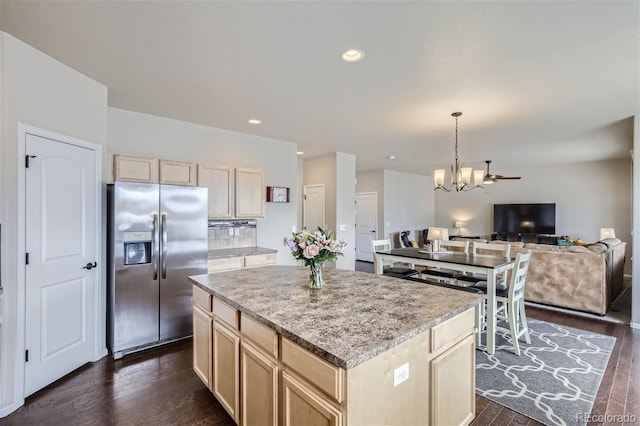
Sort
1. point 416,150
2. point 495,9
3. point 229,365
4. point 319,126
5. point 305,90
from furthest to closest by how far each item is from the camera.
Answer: point 416,150, point 319,126, point 305,90, point 229,365, point 495,9

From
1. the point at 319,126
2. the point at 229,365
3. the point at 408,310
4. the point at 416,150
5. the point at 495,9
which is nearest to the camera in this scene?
the point at 408,310

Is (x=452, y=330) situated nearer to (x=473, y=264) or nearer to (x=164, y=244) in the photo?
(x=473, y=264)

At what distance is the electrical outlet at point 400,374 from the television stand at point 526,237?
8.42 meters

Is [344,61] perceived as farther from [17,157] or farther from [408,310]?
[17,157]

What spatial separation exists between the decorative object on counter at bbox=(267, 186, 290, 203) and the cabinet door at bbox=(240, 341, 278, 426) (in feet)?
10.9

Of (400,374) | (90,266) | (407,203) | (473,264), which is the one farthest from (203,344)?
(407,203)

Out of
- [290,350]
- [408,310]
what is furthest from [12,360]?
[408,310]

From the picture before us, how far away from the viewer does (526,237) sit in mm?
8391

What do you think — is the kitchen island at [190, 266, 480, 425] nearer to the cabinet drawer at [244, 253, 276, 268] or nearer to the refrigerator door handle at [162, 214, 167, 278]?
the refrigerator door handle at [162, 214, 167, 278]

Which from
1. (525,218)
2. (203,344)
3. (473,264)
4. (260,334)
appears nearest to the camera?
(260,334)

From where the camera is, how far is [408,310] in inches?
67.7

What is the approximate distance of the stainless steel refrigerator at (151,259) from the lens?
3.01 meters

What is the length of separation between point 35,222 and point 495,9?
11.9 ft

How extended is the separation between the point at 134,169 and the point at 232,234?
1.59 metres
